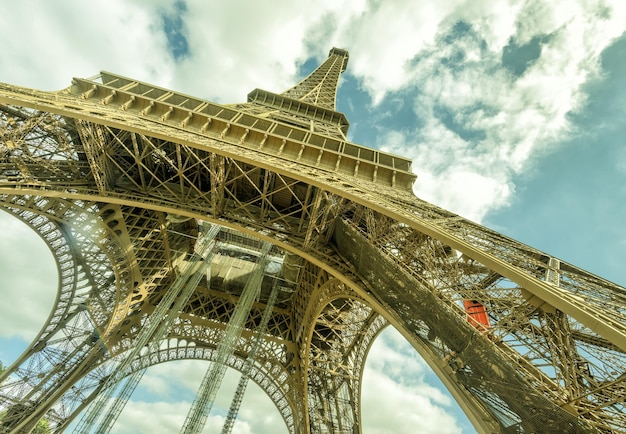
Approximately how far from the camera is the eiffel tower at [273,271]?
5957mm

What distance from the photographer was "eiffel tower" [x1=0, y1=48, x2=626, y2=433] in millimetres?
5957

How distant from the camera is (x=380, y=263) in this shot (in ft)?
32.3

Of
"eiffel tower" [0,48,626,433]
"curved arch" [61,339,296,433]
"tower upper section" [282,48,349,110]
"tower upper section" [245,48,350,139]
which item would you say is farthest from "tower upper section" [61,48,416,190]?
"curved arch" [61,339,296,433]

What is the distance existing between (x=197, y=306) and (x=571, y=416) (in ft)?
68.4

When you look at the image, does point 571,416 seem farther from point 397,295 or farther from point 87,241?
point 87,241

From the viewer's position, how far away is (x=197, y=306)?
Answer: 2200cm

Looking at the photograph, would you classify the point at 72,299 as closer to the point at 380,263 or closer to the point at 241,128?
the point at 241,128

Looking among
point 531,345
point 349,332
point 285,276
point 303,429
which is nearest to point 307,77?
point 285,276

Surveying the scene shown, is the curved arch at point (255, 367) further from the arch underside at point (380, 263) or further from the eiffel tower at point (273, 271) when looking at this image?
the arch underside at point (380, 263)

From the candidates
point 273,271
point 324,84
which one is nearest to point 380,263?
point 273,271

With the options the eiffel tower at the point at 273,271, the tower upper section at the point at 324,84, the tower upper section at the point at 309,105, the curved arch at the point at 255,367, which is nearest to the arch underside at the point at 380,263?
the eiffel tower at the point at 273,271

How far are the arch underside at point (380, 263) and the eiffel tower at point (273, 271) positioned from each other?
2.1 inches

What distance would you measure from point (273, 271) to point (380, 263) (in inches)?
506

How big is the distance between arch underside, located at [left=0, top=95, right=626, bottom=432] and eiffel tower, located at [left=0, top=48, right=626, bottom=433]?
0.05 meters
